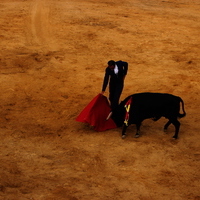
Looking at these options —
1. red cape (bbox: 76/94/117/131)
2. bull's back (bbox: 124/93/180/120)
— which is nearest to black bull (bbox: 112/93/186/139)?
bull's back (bbox: 124/93/180/120)

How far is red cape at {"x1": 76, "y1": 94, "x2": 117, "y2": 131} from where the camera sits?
9.06 m

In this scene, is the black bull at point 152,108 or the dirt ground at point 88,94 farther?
the black bull at point 152,108

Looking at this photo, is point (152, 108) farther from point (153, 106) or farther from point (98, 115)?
point (98, 115)

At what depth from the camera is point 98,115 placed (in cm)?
910

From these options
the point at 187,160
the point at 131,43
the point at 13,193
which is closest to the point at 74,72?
the point at 131,43

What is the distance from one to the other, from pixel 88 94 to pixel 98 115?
221 cm

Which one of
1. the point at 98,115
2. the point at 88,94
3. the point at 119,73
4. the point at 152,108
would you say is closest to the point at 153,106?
the point at 152,108

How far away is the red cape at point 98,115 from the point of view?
9.06 meters

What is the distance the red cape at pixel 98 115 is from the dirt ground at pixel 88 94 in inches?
8.0

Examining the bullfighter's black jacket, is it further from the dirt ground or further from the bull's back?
the dirt ground

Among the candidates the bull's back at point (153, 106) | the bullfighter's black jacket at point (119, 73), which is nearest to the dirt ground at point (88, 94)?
the bull's back at point (153, 106)

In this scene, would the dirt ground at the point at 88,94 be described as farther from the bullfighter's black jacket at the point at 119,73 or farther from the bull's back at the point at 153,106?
the bullfighter's black jacket at the point at 119,73

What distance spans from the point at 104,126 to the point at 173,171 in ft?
6.92

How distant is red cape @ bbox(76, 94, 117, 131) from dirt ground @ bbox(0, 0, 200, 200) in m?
0.20
